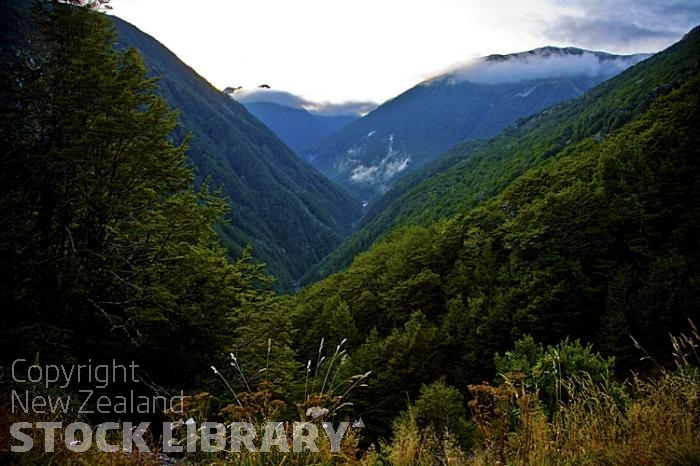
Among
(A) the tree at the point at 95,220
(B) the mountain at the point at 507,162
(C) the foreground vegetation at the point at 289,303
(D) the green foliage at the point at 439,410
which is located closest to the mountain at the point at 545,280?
(C) the foreground vegetation at the point at 289,303

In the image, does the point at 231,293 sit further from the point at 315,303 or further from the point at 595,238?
the point at 315,303

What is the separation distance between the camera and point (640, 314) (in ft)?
115

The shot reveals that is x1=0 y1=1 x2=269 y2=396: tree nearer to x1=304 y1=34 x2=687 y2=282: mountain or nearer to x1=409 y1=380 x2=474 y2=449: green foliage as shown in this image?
x1=409 y1=380 x2=474 y2=449: green foliage

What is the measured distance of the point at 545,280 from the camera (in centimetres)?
3900

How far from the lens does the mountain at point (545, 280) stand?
3500 cm

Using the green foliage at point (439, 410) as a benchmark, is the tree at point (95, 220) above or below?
above

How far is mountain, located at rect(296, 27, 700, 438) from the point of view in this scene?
35.0m

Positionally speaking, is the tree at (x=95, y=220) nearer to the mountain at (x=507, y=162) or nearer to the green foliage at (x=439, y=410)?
the green foliage at (x=439, y=410)

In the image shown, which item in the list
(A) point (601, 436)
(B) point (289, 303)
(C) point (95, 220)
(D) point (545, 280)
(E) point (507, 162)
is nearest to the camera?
(A) point (601, 436)

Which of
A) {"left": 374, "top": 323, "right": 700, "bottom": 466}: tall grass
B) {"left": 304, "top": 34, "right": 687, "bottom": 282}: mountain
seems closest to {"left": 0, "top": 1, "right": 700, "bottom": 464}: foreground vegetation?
{"left": 374, "top": 323, "right": 700, "bottom": 466}: tall grass

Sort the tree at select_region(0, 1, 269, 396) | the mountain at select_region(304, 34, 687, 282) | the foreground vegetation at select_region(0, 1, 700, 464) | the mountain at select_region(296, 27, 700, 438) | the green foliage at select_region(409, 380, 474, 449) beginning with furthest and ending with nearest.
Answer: the mountain at select_region(304, 34, 687, 282) → the mountain at select_region(296, 27, 700, 438) → the green foliage at select_region(409, 380, 474, 449) → the tree at select_region(0, 1, 269, 396) → the foreground vegetation at select_region(0, 1, 700, 464)

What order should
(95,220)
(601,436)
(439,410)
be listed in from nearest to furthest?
1. (601,436)
2. (95,220)
3. (439,410)

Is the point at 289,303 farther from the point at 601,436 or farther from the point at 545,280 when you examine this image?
the point at 545,280


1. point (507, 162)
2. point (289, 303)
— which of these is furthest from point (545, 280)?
point (507, 162)
